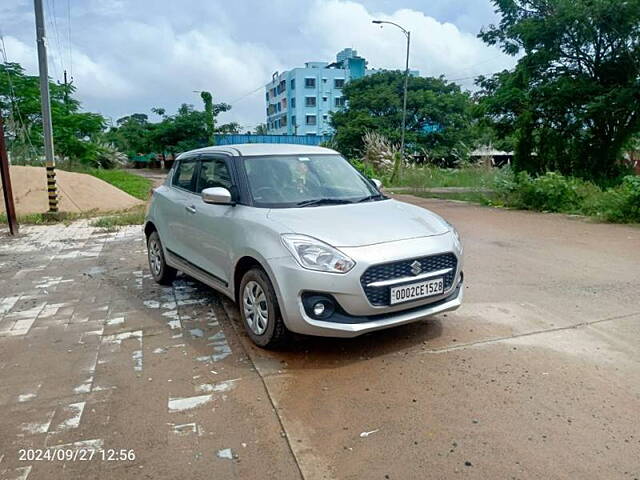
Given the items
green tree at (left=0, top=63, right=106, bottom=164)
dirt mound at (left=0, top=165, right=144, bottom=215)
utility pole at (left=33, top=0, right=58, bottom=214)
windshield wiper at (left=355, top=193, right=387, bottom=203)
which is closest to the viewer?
windshield wiper at (left=355, top=193, right=387, bottom=203)

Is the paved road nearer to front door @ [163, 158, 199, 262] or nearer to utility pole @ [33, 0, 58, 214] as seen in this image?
front door @ [163, 158, 199, 262]

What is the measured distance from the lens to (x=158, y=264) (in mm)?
6164

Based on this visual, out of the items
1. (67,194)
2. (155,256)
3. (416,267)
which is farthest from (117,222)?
(416,267)

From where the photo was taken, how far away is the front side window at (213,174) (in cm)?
479

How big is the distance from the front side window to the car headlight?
1.25 metres

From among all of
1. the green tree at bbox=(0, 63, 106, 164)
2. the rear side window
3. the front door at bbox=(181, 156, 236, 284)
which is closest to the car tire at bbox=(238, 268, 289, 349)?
the front door at bbox=(181, 156, 236, 284)

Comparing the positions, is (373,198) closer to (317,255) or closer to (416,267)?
(416,267)

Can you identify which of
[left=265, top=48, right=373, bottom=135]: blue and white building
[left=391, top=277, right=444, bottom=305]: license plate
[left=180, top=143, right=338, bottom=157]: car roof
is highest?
[left=265, top=48, right=373, bottom=135]: blue and white building

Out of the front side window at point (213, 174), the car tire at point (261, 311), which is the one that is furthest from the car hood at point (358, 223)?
the front side window at point (213, 174)

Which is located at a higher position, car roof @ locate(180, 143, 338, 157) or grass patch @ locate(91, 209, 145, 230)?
car roof @ locate(180, 143, 338, 157)

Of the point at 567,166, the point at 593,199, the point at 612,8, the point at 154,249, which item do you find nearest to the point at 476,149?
the point at 567,166

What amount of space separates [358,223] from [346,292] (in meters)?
0.66

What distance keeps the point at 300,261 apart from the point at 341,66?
6953 centimetres

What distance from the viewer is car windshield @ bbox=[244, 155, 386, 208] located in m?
4.50
